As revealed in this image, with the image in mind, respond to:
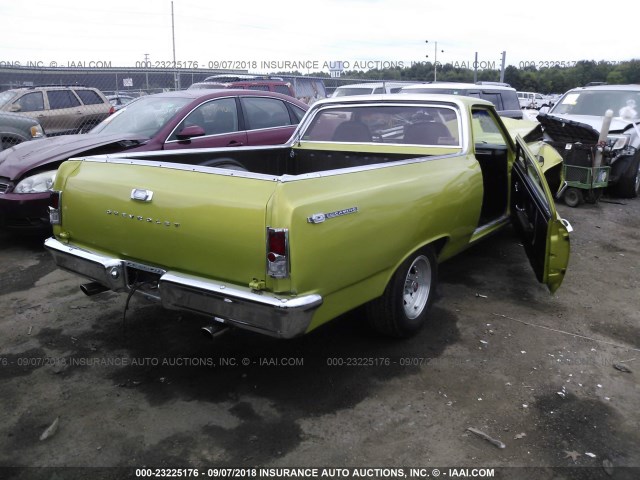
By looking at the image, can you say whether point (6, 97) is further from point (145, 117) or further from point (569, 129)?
point (569, 129)

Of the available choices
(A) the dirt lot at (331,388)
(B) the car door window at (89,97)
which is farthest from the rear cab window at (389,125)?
(B) the car door window at (89,97)

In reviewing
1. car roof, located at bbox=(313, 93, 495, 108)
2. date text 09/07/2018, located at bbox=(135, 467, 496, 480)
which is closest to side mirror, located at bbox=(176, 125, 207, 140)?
car roof, located at bbox=(313, 93, 495, 108)

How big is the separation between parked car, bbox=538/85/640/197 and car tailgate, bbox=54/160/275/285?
661 cm

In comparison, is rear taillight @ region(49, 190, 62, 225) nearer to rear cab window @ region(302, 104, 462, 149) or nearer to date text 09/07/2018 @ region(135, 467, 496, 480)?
date text 09/07/2018 @ region(135, 467, 496, 480)

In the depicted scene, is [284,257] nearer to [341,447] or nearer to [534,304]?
[341,447]

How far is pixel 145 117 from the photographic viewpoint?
677cm

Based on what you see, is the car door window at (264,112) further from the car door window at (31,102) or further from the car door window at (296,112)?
the car door window at (31,102)

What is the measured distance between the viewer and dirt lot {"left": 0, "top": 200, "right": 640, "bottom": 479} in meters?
2.72

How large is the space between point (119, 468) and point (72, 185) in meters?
1.80

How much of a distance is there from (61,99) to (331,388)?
11844mm

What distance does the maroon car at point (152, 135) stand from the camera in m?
5.64

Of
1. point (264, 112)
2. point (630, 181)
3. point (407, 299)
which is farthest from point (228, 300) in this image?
point (630, 181)

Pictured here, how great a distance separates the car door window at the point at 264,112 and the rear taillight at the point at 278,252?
477 centimetres

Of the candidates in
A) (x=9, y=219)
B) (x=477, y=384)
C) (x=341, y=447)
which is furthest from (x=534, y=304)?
(x=9, y=219)
